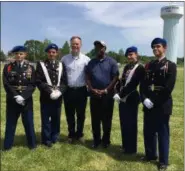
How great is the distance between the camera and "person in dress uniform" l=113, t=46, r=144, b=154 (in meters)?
6.42

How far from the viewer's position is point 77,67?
705cm

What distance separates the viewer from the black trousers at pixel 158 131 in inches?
235

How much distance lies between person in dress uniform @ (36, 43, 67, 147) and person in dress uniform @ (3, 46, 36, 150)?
0.22 m

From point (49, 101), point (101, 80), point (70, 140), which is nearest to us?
point (101, 80)

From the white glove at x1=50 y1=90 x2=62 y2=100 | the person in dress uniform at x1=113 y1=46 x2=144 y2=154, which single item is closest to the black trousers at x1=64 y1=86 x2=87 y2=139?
the white glove at x1=50 y1=90 x2=62 y2=100

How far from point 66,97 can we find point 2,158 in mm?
1788

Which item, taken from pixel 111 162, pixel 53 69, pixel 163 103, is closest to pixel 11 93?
pixel 53 69

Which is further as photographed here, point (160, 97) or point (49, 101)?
point (49, 101)

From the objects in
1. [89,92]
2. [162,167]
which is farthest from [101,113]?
[162,167]

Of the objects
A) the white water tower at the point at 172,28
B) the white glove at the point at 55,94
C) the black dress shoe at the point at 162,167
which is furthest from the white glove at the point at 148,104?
the white water tower at the point at 172,28

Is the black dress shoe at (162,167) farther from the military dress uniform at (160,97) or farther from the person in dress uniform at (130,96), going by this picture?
the person in dress uniform at (130,96)

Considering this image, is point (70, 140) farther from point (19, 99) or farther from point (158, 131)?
point (158, 131)

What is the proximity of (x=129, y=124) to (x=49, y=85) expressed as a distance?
5.85 feet

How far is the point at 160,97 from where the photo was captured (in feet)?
19.3
